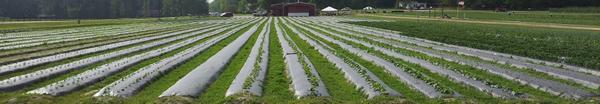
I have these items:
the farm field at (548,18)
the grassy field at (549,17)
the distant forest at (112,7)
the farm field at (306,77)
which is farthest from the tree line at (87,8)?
the farm field at (306,77)

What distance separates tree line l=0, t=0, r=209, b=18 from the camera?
15509 centimetres

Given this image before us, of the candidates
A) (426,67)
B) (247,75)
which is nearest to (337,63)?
(426,67)

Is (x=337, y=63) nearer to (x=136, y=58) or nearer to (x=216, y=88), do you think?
(x=216, y=88)

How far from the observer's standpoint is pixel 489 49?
24891 millimetres

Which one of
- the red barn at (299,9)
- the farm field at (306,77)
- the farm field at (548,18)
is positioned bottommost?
the farm field at (306,77)

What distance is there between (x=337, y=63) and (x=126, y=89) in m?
8.14

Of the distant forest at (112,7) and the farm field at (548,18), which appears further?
the distant forest at (112,7)

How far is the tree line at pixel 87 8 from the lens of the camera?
509ft

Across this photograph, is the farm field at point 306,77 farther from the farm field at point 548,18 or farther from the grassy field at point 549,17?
the grassy field at point 549,17

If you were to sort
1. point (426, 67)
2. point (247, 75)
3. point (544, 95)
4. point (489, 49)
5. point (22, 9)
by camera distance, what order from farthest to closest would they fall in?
1. point (22, 9)
2. point (489, 49)
3. point (426, 67)
4. point (247, 75)
5. point (544, 95)

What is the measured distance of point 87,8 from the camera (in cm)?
16725

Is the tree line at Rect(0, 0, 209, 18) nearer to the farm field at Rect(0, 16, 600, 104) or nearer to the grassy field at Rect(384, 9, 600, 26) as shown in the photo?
the grassy field at Rect(384, 9, 600, 26)

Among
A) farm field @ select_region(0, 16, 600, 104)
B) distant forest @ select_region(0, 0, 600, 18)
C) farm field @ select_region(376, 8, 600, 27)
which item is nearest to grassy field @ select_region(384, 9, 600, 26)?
farm field @ select_region(376, 8, 600, 27)

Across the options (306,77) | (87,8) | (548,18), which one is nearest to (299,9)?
(548,18)
